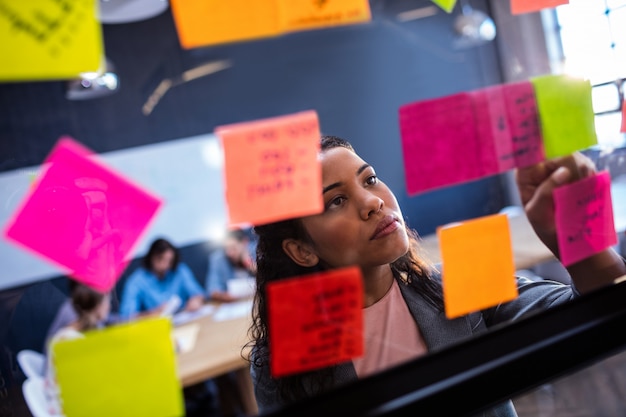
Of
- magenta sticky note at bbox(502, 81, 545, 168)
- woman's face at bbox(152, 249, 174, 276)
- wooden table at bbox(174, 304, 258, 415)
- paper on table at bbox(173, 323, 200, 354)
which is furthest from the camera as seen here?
paper on table at bbox(173, 323, 200, 354)

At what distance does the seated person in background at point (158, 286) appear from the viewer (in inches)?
17.7

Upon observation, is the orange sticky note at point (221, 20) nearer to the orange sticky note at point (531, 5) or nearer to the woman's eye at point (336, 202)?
the woman's eye at point (336, 202)

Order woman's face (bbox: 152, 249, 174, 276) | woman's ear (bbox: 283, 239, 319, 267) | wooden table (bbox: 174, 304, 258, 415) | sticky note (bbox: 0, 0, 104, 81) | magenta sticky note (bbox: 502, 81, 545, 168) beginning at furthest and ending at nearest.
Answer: wooden table (bbox: 174, 304, 258, 415)
woman's face (bbox: 152, 249, 174, 276)
magenta sticky note (bbox: 502, 81, 545, 168)
woman's ear (bbox: 283, 239, 319, 267)
sticky note (bbox: 0, 0, 104, 81)

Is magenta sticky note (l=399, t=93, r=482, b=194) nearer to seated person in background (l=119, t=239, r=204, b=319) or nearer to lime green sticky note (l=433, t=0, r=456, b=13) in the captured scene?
lime green sticky note (l=433, t=0, r=456, b=13)

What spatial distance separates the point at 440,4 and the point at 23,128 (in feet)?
1.45

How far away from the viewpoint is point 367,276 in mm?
465

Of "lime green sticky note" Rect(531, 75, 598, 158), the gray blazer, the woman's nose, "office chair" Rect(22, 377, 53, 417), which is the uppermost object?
"lime green sticky note" Rect(531, 75, 598, 158)

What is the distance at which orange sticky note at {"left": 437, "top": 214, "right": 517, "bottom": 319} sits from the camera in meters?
0.49

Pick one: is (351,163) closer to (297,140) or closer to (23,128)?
(297,140)

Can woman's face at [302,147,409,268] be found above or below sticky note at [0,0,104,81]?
below

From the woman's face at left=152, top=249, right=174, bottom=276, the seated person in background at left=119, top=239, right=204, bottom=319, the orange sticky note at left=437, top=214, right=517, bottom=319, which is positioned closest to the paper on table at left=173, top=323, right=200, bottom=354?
the seated person in background at left=119, top=239, right=204, bottom=319

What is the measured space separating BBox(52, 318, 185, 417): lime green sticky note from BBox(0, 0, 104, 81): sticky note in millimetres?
203

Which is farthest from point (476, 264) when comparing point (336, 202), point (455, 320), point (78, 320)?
point (78, 320)

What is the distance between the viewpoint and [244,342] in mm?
514
